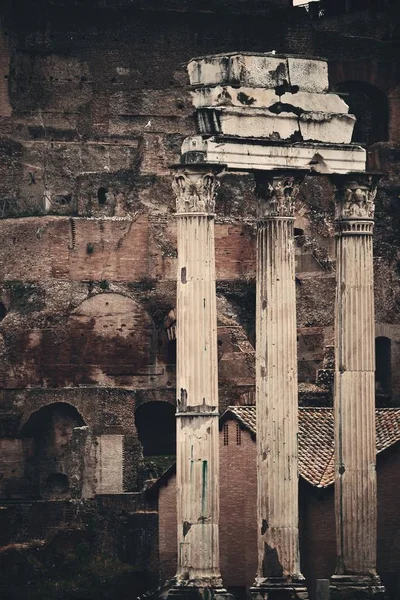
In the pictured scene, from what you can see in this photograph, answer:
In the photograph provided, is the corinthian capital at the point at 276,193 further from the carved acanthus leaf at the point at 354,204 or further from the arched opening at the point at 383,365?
the arched opening at the point at 383,365

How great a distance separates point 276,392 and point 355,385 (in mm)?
1735

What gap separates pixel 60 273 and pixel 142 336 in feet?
7.73

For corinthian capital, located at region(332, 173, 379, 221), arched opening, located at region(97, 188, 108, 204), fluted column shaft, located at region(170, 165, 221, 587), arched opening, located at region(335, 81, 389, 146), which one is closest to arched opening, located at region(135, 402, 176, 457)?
arched opening, located at region(97, 188, 108, 204)

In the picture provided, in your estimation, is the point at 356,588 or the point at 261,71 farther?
the point at 261,71

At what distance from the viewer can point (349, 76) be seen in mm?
80875

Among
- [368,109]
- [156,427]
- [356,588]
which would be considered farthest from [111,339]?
[356,588]

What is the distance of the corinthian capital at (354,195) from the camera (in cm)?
6147

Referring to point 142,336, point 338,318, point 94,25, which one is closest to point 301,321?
point 142,336

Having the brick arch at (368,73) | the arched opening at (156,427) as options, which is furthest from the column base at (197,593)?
the brick arch at (368,73)

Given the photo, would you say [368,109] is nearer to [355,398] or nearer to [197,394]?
[355,398]

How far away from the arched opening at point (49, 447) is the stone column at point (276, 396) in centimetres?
1627

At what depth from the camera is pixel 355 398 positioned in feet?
201

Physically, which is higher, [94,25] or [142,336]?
[94,25]

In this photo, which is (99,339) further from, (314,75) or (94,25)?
(314,75)
